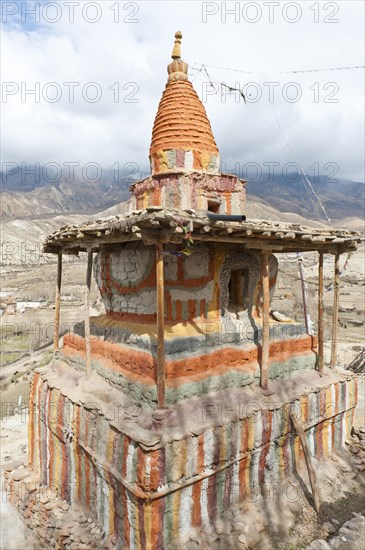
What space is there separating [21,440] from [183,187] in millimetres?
9206

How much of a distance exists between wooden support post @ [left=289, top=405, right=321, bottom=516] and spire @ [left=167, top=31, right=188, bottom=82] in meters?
7.86

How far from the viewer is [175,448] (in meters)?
5.83

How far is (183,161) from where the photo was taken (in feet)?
27.5

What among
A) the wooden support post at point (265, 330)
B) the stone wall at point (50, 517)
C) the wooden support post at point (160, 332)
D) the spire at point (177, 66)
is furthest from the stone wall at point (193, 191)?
the stone wall at point (50, 517)

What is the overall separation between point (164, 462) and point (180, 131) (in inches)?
264

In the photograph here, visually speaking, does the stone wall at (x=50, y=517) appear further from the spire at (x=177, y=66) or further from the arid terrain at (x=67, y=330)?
the spire at (x=177, y=66)

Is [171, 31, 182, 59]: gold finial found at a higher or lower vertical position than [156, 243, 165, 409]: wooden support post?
higher

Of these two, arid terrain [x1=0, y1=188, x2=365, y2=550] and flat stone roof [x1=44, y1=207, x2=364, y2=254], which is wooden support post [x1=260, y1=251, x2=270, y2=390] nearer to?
flat stone roof [x1=44, y1=207, x2=364, y2=254]

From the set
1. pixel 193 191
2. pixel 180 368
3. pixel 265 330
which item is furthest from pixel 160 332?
pixel 193 191

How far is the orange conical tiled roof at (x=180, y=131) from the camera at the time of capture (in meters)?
8.41

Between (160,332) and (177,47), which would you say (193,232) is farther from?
(177,47)

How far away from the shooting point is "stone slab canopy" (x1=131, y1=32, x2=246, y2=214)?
8117mm

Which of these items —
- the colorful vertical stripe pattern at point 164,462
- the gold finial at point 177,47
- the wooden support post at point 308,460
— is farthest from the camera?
the gold finial at point 177,47

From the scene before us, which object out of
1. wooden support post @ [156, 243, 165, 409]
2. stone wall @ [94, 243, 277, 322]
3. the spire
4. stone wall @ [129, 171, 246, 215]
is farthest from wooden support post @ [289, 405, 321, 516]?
the spire
